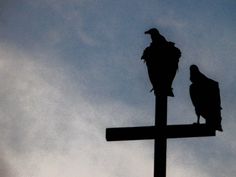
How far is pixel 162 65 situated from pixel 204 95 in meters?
1.14

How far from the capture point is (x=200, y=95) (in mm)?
5934

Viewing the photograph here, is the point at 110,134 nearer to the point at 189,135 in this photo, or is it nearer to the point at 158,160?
the point at 158,160

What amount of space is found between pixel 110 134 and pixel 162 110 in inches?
32.4

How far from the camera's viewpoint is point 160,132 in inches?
201

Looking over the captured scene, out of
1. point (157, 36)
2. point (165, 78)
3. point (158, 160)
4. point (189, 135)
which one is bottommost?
point (158, 160)

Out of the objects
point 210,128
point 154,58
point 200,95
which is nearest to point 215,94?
point 200,95

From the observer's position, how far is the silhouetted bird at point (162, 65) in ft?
17.1

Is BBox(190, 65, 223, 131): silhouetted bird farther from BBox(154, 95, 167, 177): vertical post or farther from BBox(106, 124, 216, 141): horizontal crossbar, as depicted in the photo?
BBox(154, 95, 167, 177): vertical post

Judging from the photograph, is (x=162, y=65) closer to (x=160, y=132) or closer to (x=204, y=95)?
(x=160, y=132)

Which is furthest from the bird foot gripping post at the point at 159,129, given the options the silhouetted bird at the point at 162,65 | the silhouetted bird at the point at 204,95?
the silhouetted bird at the point at 204,95

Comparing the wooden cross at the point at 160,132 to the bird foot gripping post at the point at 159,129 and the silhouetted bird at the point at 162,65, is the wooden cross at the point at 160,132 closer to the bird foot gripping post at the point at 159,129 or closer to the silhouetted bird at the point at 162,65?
the bird foot gripping post at the point at 159,129

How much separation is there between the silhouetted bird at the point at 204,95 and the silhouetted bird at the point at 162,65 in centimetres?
75

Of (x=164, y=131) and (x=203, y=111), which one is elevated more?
(x=203, y=111)

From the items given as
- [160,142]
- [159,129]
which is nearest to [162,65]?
[159,129]
